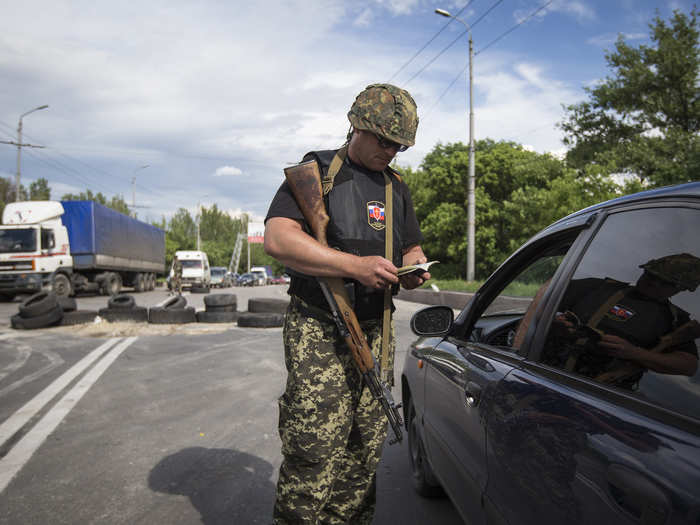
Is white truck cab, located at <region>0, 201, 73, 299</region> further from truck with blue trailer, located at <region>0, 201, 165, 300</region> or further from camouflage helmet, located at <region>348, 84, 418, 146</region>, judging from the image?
camouflage helmet, located at <region>348, 84, 418, 146</region>

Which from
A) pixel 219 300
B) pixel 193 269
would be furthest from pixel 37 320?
pixel 193 269

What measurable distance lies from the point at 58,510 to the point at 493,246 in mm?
38183

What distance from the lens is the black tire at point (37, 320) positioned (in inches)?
431

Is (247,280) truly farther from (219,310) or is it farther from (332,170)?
(332,170)

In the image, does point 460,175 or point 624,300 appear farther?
point 460,175

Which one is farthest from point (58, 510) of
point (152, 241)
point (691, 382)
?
point (152, 241)

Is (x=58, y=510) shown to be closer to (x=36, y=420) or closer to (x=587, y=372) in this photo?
(x=36, y=420)

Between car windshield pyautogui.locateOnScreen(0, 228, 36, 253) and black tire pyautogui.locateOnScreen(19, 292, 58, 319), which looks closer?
black tire pyautogui.locateOnScreen(19, 292, 58, 319)

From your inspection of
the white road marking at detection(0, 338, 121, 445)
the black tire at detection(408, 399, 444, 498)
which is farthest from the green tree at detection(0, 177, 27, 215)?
the black tire at detection(408, 399, 444, 498)

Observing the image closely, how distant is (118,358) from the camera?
25.3 ft

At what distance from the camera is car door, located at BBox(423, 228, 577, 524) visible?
73.4 inches

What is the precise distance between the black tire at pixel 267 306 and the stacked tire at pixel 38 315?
13.1ft

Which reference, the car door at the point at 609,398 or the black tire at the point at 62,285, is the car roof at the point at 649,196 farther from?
the black tire at the point at 62,285

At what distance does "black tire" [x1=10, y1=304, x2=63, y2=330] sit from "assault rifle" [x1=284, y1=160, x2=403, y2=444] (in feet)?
35.3
